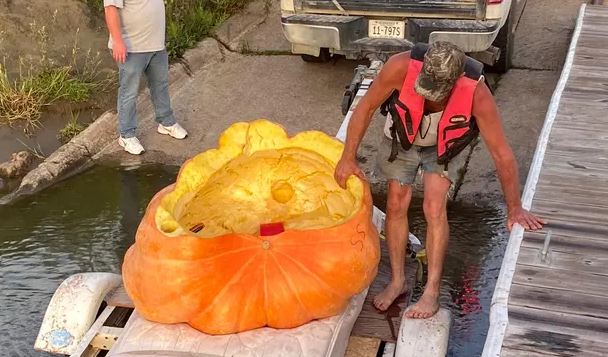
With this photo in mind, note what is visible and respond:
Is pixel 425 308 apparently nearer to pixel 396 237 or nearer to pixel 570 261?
pixel 396 237

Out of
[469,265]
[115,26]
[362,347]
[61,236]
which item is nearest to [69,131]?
[115,26]

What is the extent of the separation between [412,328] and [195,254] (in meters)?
1.10

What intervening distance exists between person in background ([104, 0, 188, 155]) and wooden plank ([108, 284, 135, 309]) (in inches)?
98.0

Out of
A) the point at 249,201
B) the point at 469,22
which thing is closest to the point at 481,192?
the point at 469,22

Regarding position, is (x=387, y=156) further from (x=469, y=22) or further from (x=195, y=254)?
(x=469, y=22)

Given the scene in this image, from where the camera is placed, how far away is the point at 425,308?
12.4 ft

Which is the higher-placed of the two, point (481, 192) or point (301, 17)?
point (301, 17)

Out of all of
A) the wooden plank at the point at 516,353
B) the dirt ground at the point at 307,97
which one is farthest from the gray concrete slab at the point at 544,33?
the wooden plank at the point at 516,353

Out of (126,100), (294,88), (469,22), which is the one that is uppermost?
(469,22)

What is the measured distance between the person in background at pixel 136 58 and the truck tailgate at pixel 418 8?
1657 millimetres

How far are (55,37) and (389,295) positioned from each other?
229 inches

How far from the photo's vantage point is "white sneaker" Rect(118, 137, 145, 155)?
657cm

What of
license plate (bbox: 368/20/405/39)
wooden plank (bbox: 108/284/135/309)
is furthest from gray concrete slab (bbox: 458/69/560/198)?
wooden plank (bbox: 108/284/135/309)

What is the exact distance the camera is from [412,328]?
3.64 meters
